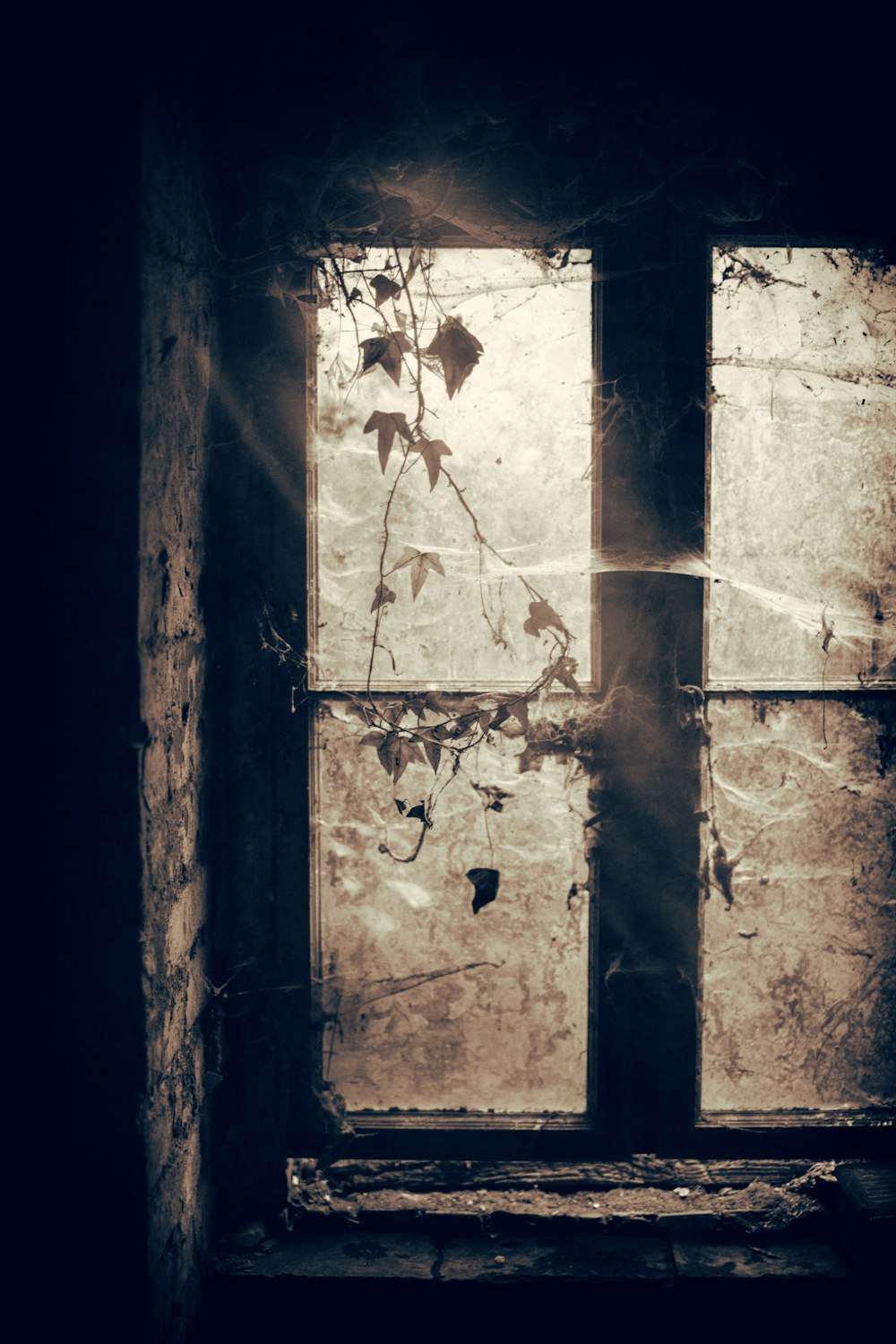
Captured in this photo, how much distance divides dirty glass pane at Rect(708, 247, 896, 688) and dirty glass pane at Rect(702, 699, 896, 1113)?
112 millimetres

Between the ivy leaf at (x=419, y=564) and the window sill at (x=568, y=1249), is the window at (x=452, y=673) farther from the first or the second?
the window sill at (x=568, y=1249)

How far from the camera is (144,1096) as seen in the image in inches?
46.1

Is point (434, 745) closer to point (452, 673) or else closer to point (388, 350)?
point (452, 673)

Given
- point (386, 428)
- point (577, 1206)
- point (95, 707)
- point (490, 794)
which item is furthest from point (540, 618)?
point (577, 1206)

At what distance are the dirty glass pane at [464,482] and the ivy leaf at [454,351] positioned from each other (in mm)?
16

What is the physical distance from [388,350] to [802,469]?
78cm

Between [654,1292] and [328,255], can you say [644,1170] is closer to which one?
[654,1292]

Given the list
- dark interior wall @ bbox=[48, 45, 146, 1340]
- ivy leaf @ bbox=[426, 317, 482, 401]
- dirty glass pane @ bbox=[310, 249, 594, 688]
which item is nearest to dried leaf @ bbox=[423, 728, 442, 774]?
dirty glass pane @ bbox=[310, 249, 594, 688]

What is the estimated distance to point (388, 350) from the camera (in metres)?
1.38

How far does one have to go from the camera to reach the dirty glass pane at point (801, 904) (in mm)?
1450

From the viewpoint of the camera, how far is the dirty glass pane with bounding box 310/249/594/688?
141 centimetres

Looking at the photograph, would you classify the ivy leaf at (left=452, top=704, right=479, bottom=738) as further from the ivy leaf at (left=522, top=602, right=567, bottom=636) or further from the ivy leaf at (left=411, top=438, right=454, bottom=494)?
the ivy leaf at (left=411, top=438, right=454, bottom=494)

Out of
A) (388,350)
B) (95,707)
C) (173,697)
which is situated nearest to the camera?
(95,707)

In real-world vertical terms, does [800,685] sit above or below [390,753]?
above
